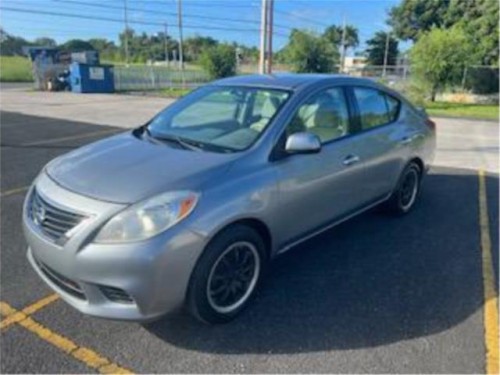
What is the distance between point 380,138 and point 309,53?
2929cm

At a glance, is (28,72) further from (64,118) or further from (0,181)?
(0,181)

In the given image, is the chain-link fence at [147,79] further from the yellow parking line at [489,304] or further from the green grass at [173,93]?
the yellow parking line at [489,304]

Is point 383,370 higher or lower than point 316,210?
lower

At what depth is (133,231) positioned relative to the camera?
8.41ft

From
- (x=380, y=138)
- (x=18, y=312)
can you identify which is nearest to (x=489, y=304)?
(x=380, y=138)

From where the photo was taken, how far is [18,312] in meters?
3.17

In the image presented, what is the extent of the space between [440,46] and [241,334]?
24.4 metres

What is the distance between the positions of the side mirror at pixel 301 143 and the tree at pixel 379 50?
66.8 meters

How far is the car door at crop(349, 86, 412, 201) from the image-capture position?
167 inches

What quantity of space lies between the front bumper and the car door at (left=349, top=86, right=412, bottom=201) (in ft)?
7.04

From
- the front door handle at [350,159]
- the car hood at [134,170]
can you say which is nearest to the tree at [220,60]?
the front door handle at [350,159]

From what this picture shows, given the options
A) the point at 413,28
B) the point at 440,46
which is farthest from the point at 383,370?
the point at 413,28

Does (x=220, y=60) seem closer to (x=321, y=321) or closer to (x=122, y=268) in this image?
(x=321, y=321)

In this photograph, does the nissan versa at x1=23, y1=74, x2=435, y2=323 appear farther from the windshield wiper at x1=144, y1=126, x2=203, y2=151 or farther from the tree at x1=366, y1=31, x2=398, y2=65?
the tree at x1=366, y1=31, x2=398, y2=65
